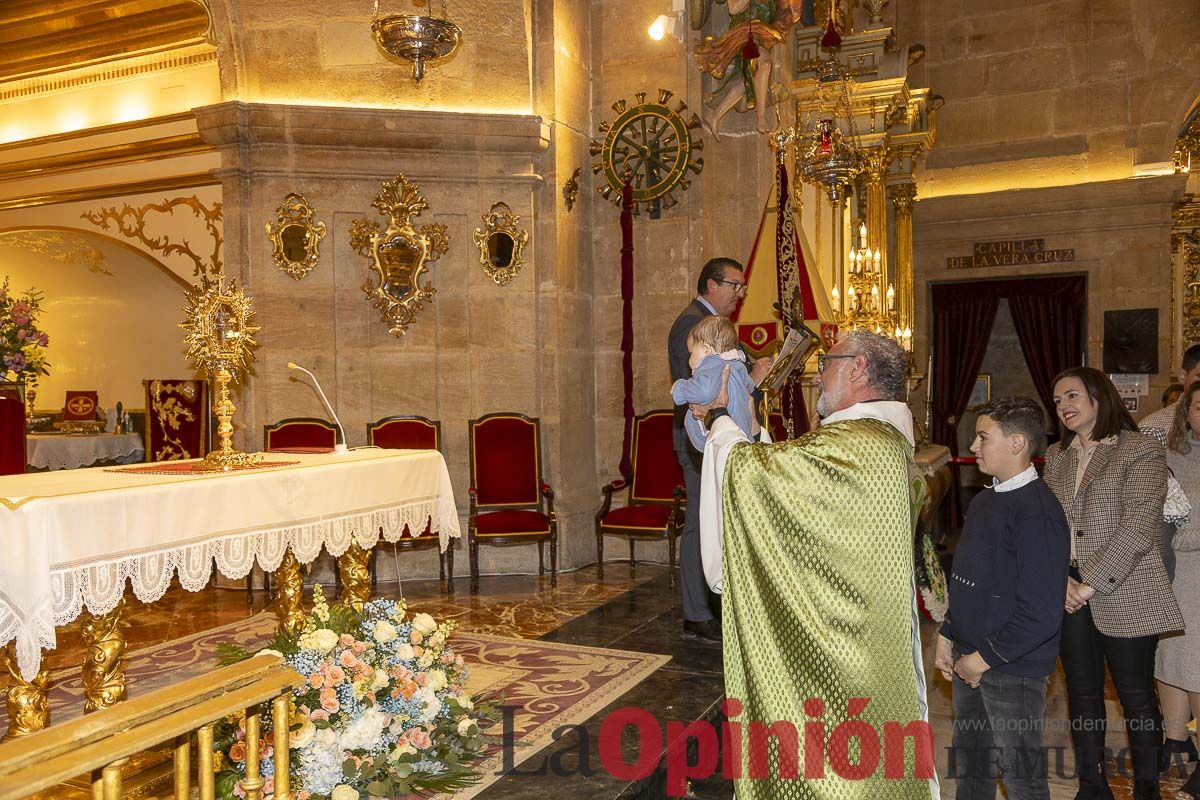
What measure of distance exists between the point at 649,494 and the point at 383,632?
4.15m

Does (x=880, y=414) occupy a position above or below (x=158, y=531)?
above

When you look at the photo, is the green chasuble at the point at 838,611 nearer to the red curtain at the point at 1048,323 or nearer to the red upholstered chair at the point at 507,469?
the red upholstered chair at the point at 507,469

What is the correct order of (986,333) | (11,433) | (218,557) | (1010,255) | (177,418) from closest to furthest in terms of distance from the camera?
1. (218,557)
2. (11,433)
3. (177,418)
4. (1010,255)
5. (986,333)

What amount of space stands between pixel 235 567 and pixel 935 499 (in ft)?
19.8

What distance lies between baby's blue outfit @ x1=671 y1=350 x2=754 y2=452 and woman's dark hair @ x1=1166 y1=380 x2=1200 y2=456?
1.75m

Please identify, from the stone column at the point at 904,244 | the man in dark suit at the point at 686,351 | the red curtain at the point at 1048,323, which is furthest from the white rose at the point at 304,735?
the red curtain at the point at 1048,323

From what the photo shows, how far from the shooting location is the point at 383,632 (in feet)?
11.2

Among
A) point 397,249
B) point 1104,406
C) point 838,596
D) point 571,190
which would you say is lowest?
point 838,596

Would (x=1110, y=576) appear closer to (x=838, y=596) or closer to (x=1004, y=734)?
(x=1004, y=734)

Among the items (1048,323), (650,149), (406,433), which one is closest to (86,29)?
(406,433)

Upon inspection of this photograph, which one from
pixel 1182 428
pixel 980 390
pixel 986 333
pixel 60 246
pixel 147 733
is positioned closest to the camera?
pixel 147 733

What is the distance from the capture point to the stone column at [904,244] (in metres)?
12.1

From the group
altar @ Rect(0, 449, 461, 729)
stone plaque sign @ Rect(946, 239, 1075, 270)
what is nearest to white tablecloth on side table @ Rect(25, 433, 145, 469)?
altar @ Rect(0, 449, 461, 729)

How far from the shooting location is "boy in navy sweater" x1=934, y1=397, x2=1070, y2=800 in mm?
2762
